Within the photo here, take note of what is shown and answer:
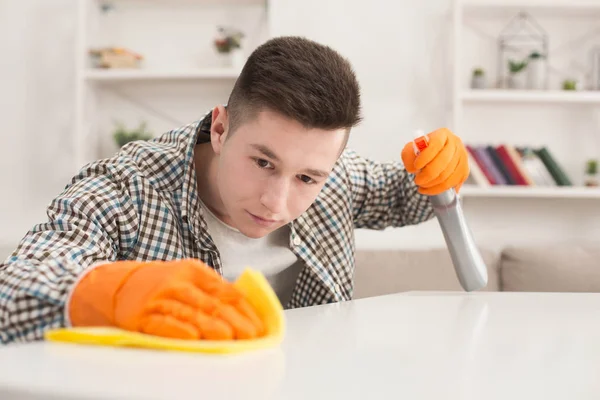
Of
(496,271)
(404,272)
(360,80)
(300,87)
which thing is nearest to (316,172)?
(300,87)

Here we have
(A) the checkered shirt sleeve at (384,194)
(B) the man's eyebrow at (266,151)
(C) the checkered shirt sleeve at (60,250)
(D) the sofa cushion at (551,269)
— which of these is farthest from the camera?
(D) the sofa cushion at (551,269)

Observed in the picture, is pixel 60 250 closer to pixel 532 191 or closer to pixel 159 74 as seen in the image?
pixel 159 74

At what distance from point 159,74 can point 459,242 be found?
1.75m

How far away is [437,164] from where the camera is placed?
136 centimetres

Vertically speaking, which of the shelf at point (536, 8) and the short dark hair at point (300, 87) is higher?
the shelf at point (536, 8)

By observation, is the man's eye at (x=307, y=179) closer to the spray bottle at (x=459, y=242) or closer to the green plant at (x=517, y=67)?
the spray bottle at (x=459, y=242)

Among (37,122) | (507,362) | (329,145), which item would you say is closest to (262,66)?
(329,145)

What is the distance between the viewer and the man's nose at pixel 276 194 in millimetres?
1120

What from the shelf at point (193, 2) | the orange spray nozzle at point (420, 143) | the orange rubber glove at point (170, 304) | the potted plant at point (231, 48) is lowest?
the orange rubber glove at point (170, 304)

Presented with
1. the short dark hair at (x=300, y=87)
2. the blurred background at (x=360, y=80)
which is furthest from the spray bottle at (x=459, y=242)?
the blurred background at (x=360, y=80)

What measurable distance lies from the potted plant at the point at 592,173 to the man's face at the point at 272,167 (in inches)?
75.2

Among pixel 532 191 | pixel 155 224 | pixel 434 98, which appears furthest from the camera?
pixel 434 98

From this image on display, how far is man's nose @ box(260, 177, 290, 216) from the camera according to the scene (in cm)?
112

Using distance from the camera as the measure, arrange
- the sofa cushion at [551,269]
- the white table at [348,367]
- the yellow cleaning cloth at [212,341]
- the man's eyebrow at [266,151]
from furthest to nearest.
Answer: the sofa cushion at [551,269]
the man's eyebrow at [266,151]
the yellow cleaning cloth at [212,341]
the white table at [348,367]
